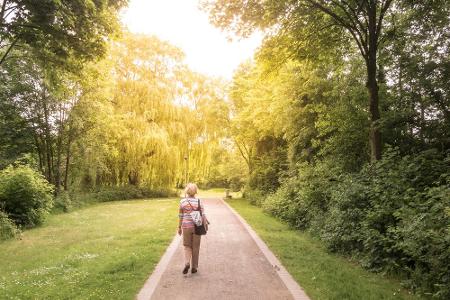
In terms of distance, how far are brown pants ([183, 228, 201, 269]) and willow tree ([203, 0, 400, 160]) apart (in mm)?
7041

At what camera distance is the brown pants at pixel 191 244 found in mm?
8047

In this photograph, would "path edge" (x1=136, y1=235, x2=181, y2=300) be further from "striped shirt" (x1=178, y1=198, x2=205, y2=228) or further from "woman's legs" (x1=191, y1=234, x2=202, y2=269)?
"striped shirt" (x1=178, y1=198, x2=205, y2=228)

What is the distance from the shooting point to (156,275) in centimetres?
785

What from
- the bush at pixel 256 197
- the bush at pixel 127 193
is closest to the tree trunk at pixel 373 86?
the bush at pixel 256 197

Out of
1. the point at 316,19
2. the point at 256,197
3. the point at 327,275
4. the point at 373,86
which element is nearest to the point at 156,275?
the point at 327,275

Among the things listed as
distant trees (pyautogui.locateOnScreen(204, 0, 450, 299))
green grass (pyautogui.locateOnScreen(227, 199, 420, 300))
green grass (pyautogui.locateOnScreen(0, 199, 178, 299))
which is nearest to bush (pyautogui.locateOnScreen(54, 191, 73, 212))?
green grass (pyautogui.locateOnScreen(0, 199, 178, 299))

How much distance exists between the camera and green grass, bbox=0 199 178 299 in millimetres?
6941

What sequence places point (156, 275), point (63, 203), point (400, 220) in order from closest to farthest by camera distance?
point (156, 275) → point (400, 220) → point (63, 203)

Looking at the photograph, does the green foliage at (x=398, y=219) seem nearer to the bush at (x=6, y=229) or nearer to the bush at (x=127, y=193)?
the bush at (x=6, y=229)

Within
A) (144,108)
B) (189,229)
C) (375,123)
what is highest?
(144,108)

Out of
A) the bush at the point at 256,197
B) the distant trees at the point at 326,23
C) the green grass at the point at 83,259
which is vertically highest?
the distant trees at the point at 326,23

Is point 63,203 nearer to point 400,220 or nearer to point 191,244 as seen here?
point 191,244

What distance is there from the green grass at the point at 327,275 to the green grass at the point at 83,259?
323 cm

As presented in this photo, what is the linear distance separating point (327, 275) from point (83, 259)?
5.95m
